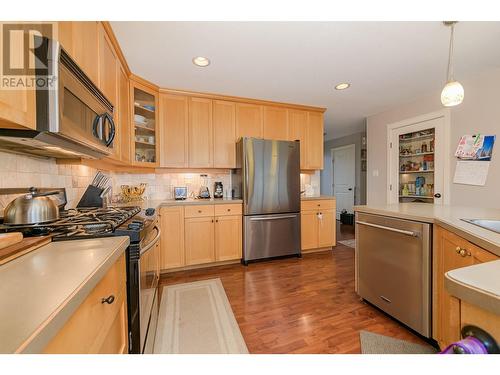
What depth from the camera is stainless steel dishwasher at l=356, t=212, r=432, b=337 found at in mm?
1377

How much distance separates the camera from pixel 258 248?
113 inches

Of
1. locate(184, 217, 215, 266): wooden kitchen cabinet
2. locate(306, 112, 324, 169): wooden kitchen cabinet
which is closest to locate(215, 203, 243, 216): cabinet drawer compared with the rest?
locate(184, 217, 215, 266): wooden kitchen cabinet

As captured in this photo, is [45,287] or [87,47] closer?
[45,287]

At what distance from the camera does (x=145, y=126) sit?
2.73m

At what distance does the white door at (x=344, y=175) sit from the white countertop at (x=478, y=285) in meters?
5.09

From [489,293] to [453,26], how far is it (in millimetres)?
2118

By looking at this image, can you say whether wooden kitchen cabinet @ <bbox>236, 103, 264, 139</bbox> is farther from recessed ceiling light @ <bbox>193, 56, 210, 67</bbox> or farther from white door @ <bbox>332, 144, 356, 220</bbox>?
white door @ <bbox>332, 144, 356, 220</bbox>

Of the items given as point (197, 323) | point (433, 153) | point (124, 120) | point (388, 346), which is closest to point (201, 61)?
point (124, 120)

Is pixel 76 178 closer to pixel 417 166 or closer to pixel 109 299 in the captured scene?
pixel 109 299

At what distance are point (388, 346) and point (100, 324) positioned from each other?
64.2 inches

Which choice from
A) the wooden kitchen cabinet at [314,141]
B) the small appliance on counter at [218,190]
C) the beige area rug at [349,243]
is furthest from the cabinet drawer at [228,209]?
the beige area rug at [349,243]

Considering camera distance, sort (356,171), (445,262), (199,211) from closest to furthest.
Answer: (445,262)
(199,211)
(356,171)

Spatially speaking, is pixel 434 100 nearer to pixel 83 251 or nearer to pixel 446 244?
pixel 446 244
